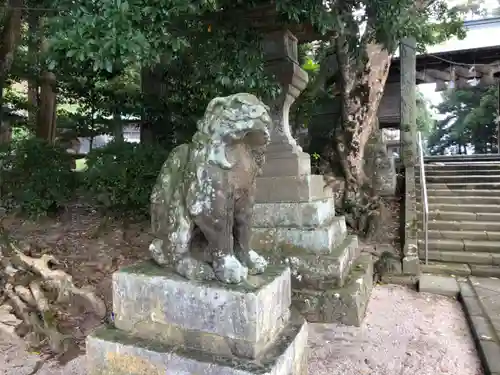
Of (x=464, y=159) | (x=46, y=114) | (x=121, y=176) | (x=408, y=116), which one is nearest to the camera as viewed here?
(x=121, y=176)

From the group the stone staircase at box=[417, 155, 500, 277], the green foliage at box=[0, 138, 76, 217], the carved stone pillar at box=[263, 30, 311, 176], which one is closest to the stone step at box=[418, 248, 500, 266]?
the stone staircase at box=[417, 155, 500, 277]

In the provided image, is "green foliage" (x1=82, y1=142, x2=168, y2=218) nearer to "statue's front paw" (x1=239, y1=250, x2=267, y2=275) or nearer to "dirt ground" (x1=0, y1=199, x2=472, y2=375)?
"dirt ground" (x1=0, y1=199, x2=472, y2=375)

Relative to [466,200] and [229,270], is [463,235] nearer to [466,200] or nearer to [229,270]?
[466,200]

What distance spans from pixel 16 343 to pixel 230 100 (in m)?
2.65

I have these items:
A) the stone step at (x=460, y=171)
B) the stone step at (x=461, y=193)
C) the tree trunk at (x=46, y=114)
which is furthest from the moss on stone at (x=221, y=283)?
the stone step at (x=460, y=171)

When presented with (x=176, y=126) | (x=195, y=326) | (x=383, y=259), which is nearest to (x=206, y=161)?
(x=195, y=326)

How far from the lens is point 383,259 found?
483 centimetres

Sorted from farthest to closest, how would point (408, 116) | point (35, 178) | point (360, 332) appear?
point (408, 116), point (35, 178), point (360, 332)

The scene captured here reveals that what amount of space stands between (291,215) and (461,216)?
4.30 meters

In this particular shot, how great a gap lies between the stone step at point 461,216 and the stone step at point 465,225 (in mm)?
139

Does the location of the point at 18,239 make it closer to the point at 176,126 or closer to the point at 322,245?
the point at 176,126

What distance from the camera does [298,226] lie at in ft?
10.6

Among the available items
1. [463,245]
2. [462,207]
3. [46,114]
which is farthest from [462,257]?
[46,114]

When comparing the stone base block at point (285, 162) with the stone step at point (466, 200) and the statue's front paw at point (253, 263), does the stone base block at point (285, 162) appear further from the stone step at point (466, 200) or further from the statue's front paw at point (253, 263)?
the stone step at point (466, 200)
